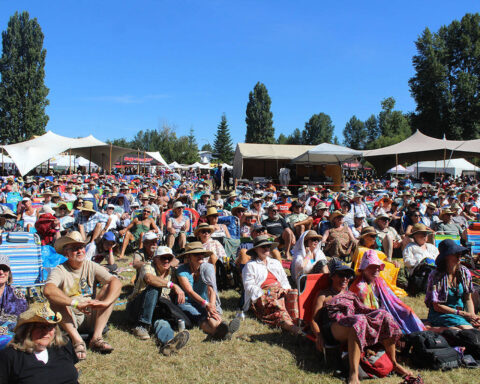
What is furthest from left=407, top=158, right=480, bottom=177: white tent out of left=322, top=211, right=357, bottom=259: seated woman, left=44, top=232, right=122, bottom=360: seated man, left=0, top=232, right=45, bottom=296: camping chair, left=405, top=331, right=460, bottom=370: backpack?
left=44, top=232, right=122, bottom=360: seated man

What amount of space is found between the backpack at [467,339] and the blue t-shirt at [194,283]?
8.29 ft

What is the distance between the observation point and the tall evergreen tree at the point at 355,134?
4478 inches

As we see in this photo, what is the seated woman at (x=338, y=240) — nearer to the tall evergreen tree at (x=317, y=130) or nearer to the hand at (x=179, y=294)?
the hand at (x=179, y=294)

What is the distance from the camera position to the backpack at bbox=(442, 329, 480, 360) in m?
3.62

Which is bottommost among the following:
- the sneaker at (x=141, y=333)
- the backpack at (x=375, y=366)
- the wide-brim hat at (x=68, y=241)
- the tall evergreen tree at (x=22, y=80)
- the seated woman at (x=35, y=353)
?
the sneaker at (x=141, y=333)

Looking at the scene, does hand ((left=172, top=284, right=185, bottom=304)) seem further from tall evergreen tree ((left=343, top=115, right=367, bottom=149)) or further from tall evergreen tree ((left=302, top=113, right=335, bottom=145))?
tall evergreen tree ((left=343, top=115, right=367, bottom=149))

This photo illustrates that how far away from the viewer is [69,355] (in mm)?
2648

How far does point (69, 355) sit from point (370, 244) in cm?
440

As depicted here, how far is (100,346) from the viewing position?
374 centimetres

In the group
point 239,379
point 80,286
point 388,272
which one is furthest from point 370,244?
point 80,286

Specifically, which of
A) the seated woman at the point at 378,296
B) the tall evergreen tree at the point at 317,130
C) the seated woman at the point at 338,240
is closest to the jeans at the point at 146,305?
the seated woman at the point at 378,296

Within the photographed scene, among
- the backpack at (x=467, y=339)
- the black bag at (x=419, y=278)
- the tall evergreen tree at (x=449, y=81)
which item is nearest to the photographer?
the backpack at (x=467, y=339)

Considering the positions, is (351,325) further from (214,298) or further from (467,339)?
(214,298)

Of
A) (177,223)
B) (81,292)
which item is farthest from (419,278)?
(81,292)
